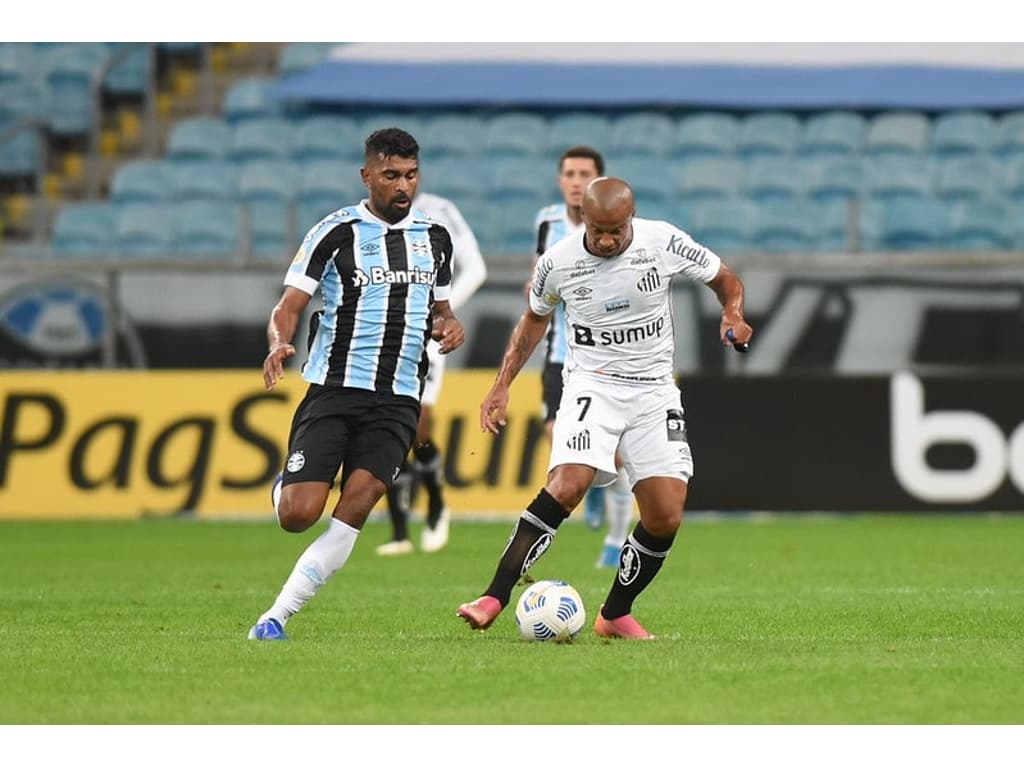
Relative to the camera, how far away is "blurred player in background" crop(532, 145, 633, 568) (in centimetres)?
1191

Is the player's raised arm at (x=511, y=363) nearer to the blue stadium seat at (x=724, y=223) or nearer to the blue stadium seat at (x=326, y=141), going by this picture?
the blue stadium seat at (x=724, y=223)

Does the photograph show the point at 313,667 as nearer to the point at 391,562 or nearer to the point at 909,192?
the point at 391,562

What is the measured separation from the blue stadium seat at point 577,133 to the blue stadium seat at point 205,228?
3309mm

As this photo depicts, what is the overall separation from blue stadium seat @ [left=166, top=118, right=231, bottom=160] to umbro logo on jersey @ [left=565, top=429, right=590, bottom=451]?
1364 cm

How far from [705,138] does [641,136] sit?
2.13 ft

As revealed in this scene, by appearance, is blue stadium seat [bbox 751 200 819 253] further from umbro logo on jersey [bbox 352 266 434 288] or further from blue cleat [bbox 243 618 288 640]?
blue cleat [bbox 243 618 288 640]

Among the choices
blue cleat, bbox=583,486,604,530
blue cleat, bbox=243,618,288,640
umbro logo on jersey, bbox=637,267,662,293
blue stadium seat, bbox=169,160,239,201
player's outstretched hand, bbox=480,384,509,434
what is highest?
umbro logo on jersey, bbox=637,267,662,293

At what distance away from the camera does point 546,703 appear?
21.0ft

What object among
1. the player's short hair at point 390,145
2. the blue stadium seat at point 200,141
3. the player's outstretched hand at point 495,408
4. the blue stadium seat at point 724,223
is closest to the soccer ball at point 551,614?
the player's outstretched hand at point 495,408

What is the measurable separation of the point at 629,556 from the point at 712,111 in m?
13.6

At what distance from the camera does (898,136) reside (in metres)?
20.5

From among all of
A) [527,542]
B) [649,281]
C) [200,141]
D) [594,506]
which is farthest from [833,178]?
[527,542]

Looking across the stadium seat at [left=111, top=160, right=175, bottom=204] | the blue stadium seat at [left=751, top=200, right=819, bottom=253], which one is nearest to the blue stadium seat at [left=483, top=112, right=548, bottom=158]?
the blue stadium seat at [left=751, top=200, right=819, bottom=253]

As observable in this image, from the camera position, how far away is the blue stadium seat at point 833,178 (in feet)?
65.3
